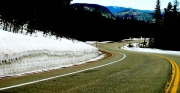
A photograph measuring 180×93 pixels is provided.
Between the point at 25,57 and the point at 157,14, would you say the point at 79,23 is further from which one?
the point at 25,57

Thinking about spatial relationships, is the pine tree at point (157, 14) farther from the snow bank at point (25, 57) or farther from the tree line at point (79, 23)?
the snow bank at point (25, 57)

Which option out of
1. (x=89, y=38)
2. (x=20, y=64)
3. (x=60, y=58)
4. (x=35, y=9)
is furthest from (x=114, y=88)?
(x=89, y=38)

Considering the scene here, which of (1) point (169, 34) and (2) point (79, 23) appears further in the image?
(2) point (79, 23)

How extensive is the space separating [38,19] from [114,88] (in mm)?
24801

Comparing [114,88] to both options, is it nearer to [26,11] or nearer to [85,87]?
[85,87]

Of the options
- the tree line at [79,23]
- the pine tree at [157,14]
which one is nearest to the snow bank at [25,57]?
the tree line at [79,23]

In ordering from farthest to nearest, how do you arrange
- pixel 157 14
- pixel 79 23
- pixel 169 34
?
pixel 79 23 → pixel 157 14 → pixel 169 34

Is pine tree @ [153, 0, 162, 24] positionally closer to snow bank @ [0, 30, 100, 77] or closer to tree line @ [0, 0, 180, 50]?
tree line @ [0, 0, 180, 50]

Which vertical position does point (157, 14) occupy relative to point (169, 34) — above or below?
above

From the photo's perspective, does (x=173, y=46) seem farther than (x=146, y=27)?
No

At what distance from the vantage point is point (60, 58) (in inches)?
585

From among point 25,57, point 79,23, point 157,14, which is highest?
point 157,14

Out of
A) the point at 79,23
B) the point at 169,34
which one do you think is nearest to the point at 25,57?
the point at 169,34

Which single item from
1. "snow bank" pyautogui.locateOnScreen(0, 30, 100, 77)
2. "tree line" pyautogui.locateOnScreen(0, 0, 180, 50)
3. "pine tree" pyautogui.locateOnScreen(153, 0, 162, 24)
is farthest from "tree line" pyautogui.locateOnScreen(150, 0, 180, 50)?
"snow bank" pyautogui.locateOnScreen(0, 30, 100, 77)
